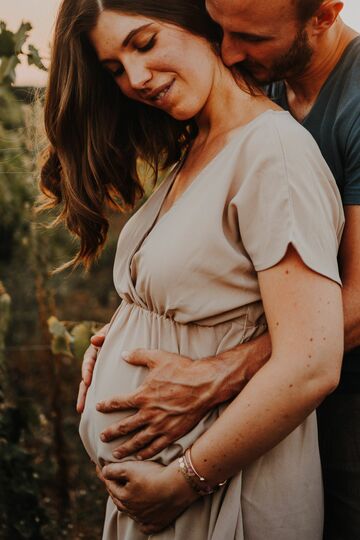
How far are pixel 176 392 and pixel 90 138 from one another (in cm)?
101

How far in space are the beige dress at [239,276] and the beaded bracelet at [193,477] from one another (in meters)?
0.05

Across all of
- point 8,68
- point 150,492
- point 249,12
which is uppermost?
point 249,12

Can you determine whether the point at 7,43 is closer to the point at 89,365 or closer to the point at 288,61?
the point at 288,61

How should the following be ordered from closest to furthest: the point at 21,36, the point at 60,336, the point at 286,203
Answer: the point at 286,203 < the point at 21,36 < the point at 60,336

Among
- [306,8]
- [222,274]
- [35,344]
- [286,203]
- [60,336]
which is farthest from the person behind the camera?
[35,344]

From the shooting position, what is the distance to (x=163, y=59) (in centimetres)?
193

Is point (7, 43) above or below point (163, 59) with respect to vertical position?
below

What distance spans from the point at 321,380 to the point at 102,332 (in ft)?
2.99

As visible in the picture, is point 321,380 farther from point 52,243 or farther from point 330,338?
point 52,243

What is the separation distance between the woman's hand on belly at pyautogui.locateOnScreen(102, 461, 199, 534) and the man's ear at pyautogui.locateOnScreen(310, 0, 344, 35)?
1.25 meters

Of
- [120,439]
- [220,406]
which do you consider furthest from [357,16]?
[120,439]

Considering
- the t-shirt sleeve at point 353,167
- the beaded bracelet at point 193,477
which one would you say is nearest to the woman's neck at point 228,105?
the t-shirt sleeve at point 353,167

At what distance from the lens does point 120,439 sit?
6.41ft

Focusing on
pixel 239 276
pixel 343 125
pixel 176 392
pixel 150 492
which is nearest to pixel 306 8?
pixel 343 125
